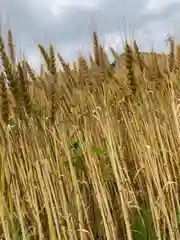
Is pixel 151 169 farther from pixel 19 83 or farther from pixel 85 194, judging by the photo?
pixel 19 83

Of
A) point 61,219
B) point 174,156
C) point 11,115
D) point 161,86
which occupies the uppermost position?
point 161,86

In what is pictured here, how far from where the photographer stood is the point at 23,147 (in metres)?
1.09

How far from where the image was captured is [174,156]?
4.22 feet

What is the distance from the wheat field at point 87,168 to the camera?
0.98 meters

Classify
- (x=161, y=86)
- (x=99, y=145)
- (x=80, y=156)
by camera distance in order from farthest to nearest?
1. (x=161, y=86)
2. (x=99, y=145)
3. (x=80, y=156)

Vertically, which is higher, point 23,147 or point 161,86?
point 161,86

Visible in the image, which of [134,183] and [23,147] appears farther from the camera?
[134,183]

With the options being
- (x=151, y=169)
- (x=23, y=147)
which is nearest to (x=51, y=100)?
(x=23, y=147)

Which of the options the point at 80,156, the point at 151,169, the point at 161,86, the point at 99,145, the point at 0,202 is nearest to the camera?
the point at 0,202

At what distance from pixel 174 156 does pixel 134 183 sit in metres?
0.14

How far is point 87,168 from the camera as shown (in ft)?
3.72

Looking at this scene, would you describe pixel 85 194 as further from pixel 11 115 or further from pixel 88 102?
pixel 88 102

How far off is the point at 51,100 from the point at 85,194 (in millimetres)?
307

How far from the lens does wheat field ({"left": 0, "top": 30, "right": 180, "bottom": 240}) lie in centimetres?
98
